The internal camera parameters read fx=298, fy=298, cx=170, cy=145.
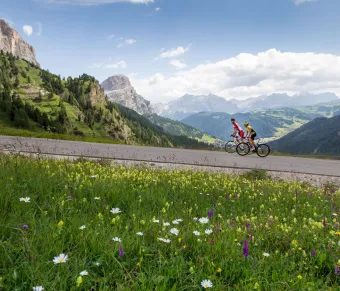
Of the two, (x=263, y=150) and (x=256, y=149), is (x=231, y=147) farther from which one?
(x=263, y=150)

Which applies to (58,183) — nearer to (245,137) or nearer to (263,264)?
(263,264)

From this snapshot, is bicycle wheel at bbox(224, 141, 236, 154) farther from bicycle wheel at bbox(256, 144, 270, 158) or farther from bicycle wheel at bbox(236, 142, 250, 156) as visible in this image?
bicycle wheel at bbox(256, 144, 270, 158)

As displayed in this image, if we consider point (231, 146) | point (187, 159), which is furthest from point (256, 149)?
point (187, 159)

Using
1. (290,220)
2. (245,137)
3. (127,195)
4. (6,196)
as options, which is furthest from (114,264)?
(245,137)

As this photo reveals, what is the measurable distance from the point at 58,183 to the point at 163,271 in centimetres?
383

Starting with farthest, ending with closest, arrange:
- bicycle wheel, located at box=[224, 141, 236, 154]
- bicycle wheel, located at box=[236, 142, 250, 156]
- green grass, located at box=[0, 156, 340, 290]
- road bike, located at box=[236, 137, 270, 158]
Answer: bicycle wheel, located at box=[224, 141, 236, 154] < bicycle wheel, located at box=[236, 142, 250, 156] < road bike, located at box=[236, 137, 270, 158] < green grass, located at box=[0, 156, 340, 290]

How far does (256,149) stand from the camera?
25562mm

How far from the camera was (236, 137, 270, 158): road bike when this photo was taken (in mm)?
25281

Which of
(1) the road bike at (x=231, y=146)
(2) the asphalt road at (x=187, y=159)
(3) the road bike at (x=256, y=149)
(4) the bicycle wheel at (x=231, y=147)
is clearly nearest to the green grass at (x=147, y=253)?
(2) the asphalt road at (x=187, y=159)

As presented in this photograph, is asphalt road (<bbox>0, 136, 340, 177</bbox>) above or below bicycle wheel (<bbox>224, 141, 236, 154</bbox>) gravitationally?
below

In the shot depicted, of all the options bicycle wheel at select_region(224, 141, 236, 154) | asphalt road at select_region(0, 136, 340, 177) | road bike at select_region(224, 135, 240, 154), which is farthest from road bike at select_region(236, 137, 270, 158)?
asphalt road at select_region(0, 136, 340, 177)

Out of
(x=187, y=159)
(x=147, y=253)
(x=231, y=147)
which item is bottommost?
(x=187, y=159)

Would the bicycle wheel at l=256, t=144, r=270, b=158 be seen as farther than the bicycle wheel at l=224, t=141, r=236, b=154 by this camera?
No

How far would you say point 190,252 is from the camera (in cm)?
360
